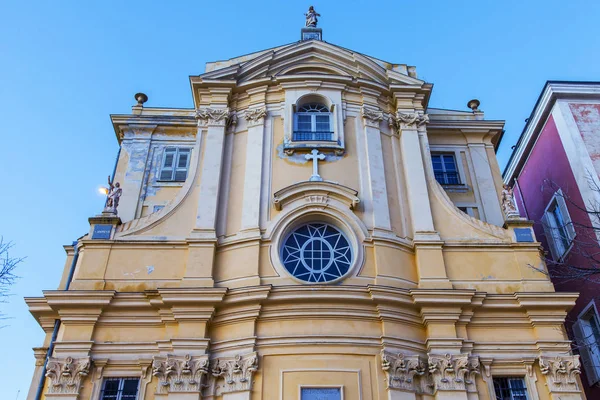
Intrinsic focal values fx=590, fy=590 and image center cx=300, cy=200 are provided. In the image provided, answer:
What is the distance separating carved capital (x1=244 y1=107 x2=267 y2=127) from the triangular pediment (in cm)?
126

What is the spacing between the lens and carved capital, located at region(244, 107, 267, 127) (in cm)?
1753

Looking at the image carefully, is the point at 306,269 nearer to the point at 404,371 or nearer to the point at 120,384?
the point at 404,371

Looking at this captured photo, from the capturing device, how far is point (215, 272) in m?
14.9

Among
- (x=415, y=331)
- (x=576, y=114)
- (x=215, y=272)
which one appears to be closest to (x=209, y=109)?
(x=215, y=272)

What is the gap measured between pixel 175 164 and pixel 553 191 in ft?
40.3

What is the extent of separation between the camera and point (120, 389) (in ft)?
44.1

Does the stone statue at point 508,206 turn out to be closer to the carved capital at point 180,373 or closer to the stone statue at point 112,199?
the carved capital at point 180,373

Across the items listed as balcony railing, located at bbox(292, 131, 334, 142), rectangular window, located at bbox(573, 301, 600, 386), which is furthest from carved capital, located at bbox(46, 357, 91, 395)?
rectangular window, located at bbox(573, 301, 600, 386)

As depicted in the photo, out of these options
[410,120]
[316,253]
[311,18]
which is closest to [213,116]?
[316,253]

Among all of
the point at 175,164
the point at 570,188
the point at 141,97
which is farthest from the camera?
the point at 141,97

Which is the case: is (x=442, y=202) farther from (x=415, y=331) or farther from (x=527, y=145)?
(x=527, y=145)

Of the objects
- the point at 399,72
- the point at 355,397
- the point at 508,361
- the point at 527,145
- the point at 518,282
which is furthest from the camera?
the point at 527,145

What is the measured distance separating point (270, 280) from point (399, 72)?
8.78 metres

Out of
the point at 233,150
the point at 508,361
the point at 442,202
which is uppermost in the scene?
the point at 233,150
